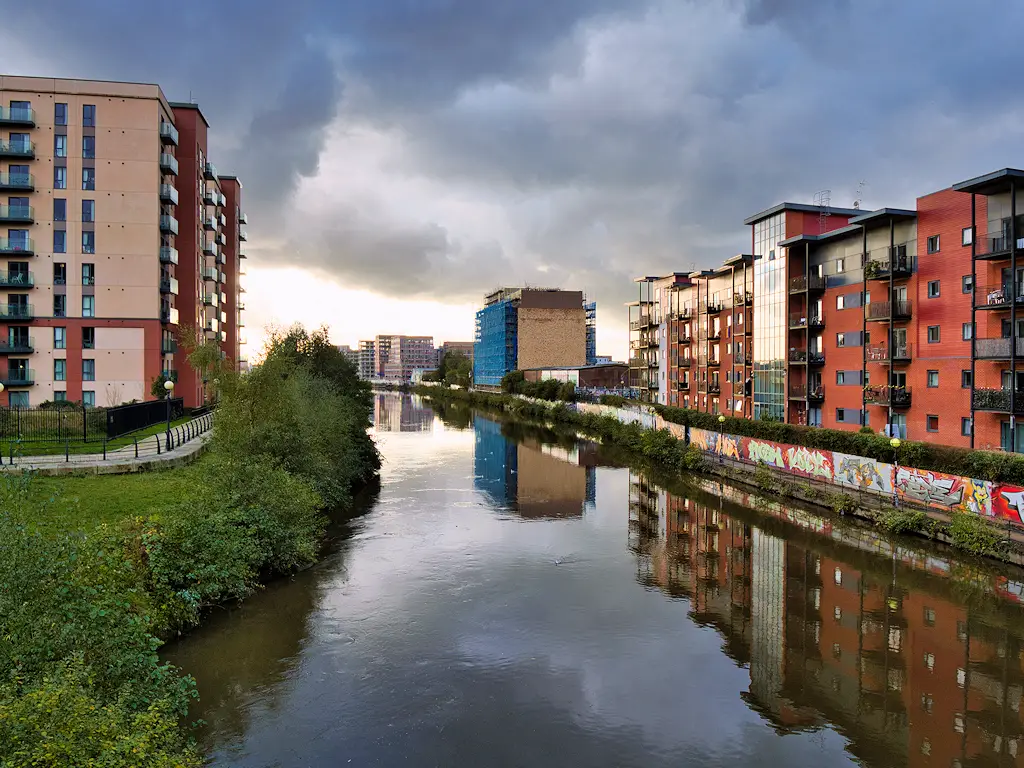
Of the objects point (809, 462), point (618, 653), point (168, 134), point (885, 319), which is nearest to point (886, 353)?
point (885, 319)

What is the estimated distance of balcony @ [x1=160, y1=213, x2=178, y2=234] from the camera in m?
53.6

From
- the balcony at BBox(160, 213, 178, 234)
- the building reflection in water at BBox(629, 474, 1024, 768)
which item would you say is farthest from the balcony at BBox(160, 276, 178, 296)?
the building reflection in water at BBox(629, 474, 1024, 768)

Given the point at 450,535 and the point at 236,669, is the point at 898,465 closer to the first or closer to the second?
the point at 450,535

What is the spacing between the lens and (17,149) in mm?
48594

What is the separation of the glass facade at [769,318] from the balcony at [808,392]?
1.02 meters

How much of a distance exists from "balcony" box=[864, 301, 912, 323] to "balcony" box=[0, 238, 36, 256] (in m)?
55.6

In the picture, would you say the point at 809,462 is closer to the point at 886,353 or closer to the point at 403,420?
the point at 886,353

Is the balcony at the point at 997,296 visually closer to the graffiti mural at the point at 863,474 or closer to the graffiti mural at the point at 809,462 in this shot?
the graffiti mural at the point at 863,474

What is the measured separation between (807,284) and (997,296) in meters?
13.5

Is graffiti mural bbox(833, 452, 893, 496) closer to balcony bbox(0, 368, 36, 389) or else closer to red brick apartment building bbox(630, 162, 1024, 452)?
red brick apartment building bbox(630, 162, 1024, 452)

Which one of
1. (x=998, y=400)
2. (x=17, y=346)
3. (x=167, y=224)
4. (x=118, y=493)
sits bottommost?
(x=118, y=493)

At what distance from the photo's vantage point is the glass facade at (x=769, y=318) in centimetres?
4506

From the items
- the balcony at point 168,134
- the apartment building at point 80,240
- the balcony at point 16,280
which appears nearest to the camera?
the balcony at point 16,280

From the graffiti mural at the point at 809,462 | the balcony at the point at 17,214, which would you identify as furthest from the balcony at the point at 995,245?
the balcony at the point at 17,214
